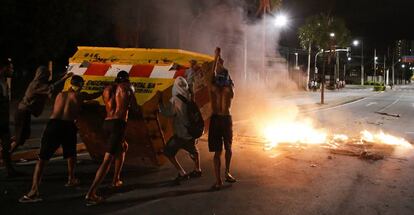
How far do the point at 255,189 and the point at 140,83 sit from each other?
202 centimetres

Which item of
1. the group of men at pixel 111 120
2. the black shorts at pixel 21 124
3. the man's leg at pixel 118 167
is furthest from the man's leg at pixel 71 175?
the black shorts at pixel 21 124

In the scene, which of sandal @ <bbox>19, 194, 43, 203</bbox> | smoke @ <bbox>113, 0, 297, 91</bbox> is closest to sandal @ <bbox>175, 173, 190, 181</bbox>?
sandal @ <bbox>19, 194, 43, 203</bbox>

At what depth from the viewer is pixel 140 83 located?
18.8 ft

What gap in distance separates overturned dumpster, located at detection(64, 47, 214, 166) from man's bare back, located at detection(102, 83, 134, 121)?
1.80ft

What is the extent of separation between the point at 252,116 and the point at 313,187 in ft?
32.5

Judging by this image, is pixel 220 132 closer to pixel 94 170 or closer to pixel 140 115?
pixel 140 115

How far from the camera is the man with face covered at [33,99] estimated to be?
5773 millimetres

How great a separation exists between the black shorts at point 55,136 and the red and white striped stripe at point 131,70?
107 cm

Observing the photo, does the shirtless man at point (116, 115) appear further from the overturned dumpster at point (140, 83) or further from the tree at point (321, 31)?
the tree at point (321, 31)

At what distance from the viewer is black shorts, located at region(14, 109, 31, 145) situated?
5934mm

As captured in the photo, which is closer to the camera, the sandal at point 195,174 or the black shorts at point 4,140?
the black shorts at point 4,140

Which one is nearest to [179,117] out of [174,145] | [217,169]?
[174,145]

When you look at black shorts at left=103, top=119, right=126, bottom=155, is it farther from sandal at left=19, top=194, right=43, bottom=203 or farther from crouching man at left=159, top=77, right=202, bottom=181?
sandal at left=19, top=194, right=43, bottom=203

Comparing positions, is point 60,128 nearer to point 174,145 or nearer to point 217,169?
point 174,145
